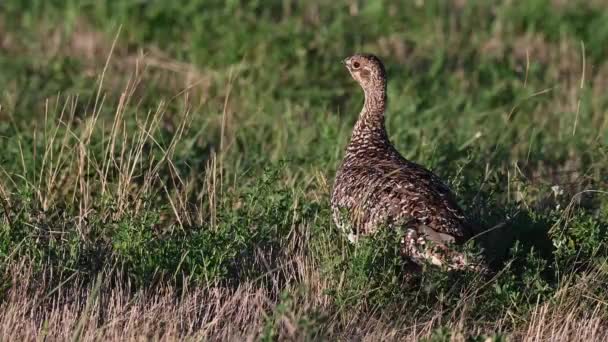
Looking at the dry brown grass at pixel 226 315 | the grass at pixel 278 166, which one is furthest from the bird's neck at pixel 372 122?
the dry brown grass at pixel 226 315

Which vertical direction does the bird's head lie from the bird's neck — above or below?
above

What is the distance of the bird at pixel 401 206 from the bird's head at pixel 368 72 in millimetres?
507

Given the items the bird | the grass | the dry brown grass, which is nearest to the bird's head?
the bird

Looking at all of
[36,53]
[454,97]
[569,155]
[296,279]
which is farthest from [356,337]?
[36,53]

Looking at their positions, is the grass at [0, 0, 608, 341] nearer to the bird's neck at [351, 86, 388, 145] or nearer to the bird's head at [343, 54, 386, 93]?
the bird's neck at [351, 86, 388, 145]

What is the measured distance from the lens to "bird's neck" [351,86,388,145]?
26.1 ft

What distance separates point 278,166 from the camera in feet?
25.6

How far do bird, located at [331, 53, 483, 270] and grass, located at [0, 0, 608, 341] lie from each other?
0.13m

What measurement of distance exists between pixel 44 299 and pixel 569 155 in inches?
192

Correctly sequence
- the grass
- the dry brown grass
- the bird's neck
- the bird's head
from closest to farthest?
1. the dry brown grass
2. the grass
3. the bird's neck
4. the bird's head

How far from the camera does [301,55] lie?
37.9ft

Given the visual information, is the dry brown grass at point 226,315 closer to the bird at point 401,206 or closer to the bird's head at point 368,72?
the bird at point 401,206

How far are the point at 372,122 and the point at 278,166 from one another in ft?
2.34

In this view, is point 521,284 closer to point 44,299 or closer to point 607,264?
point 607,264
